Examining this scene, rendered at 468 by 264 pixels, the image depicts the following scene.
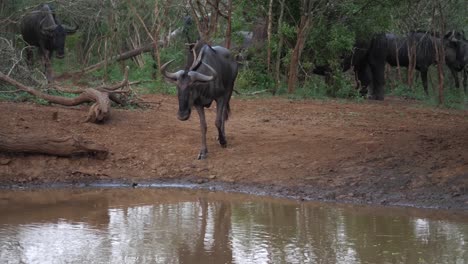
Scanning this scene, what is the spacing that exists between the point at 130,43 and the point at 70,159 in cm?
1312

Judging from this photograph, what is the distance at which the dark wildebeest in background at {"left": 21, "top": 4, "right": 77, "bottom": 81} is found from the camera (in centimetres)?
1955

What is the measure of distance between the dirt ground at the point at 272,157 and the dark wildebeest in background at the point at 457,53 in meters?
8.71

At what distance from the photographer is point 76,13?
1912 cm

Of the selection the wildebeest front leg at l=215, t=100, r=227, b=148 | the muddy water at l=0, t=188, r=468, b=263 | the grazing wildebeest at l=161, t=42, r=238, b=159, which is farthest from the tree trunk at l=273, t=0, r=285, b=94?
the muddy water at l=0, t=188, r=468, b=263

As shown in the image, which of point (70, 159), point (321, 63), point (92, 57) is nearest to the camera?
point (70, 159)

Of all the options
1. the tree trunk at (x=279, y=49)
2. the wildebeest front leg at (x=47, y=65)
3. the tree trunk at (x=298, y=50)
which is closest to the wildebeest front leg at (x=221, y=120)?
the tree trunk at (x=298, y=50)

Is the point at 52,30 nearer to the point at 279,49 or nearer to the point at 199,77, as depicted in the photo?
the point at 279,49

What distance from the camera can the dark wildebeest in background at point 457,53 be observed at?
22.0m

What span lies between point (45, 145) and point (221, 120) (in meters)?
2.54

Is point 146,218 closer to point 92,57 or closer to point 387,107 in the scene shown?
point 387,107

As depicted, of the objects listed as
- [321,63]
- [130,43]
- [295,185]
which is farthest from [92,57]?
[295,185]

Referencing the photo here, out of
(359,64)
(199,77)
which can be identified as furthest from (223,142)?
(359,64)

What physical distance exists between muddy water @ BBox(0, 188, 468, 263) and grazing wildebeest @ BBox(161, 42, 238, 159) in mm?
1251

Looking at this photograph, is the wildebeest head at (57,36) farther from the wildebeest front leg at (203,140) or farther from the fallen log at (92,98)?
the wildebeest front leg at (203,140)
